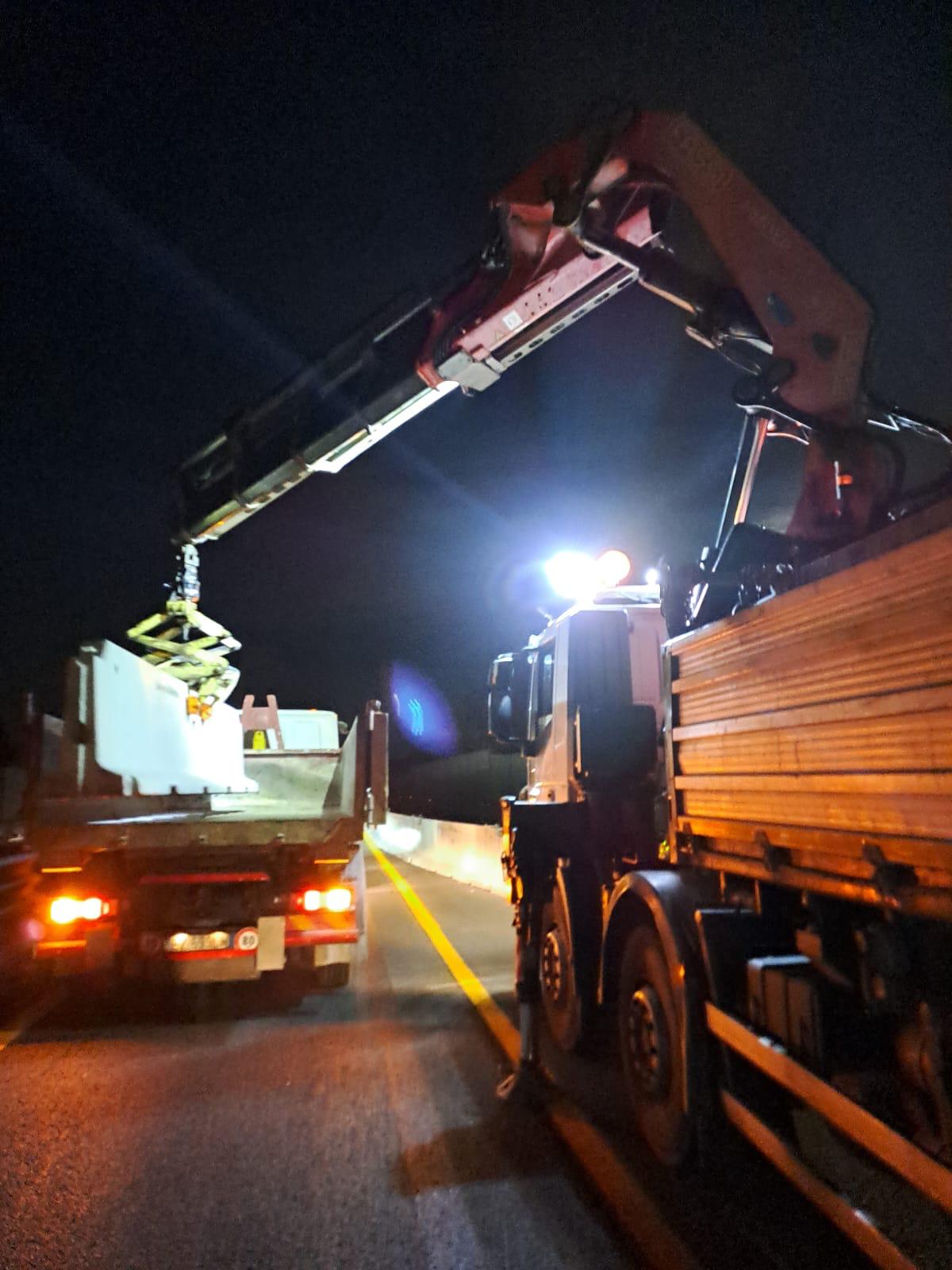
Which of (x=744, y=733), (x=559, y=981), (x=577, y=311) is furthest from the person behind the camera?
(x=577, y=311)

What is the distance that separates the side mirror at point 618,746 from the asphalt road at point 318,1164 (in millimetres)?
1776

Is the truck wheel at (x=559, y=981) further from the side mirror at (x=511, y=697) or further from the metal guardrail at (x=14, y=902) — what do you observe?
the metal guardrail at (x=14, y=902)

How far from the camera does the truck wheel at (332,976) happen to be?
7188mm

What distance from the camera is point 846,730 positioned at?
9.29 feet

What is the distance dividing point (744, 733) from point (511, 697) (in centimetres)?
382

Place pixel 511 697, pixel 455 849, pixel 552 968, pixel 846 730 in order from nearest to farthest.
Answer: pixel 846 730
pixel 552 968
pixel 511 697
pixel 455 849

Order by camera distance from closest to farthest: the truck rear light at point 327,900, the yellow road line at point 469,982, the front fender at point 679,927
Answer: the front fender at point 679,927 < the yellow road line at point 469,982 < the truck rear light at point 327,900

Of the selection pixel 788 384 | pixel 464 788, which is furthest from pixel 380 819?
pixel 464 788

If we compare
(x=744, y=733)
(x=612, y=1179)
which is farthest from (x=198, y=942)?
(x=744, y=733)

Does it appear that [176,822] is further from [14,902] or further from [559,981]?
[14,902]

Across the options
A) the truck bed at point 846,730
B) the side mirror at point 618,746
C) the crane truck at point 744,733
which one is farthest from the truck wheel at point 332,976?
the truck bed at point 846,730

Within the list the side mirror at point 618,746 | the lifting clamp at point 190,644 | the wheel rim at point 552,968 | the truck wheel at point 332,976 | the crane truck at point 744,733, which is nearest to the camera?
the crane truck at point 744,733

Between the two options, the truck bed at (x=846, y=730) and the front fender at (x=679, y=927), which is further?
the front fender at (x=679, y=927)

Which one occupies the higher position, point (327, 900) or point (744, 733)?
point (744, 733)
